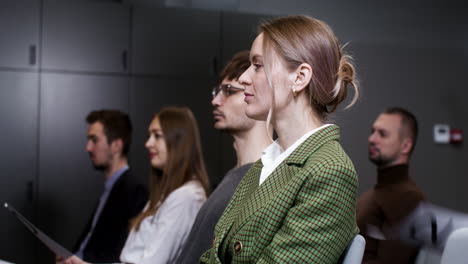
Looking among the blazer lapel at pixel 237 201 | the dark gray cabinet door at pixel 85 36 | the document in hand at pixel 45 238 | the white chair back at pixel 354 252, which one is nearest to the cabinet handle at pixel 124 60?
the dark gray cabinet door at pixel 85 36

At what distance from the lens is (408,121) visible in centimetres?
274

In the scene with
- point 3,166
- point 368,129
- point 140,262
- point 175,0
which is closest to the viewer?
point 140,262

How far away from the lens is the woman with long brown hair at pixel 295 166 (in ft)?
3.63

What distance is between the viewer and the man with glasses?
182cm

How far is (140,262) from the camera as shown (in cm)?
230

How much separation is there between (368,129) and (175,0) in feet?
5.53

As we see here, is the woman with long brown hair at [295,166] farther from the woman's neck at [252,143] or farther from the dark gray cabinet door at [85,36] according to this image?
the dark gray cabinet door at [85,36]

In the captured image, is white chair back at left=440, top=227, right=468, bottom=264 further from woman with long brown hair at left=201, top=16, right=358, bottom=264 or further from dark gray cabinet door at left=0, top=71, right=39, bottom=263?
dark gray cabinet door at left=0, top=71, right=39, bottom=263

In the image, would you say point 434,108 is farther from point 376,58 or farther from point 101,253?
point 101,253

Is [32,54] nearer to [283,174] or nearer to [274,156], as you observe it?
[274,156]

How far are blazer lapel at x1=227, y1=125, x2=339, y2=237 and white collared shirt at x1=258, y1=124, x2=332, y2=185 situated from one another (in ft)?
0.07

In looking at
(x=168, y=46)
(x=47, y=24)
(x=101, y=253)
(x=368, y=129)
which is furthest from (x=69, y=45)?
(x=368, y=129)

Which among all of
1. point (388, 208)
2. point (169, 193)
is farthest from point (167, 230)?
point (388, 208)

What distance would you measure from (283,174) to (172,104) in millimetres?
2714
